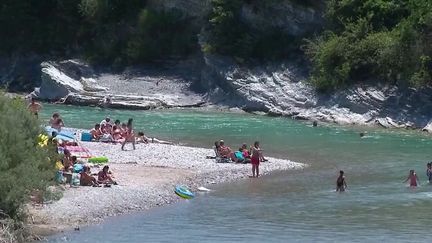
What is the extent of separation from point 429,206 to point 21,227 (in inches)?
520

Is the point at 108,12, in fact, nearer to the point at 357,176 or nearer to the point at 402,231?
the point at 357,176

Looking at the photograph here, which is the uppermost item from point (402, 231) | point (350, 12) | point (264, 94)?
point (350, 12)

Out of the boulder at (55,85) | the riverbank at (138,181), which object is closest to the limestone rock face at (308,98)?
the boulder at (55,85)

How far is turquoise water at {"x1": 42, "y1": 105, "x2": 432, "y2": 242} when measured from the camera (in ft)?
93.9

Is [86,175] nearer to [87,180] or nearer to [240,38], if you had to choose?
[87,180]

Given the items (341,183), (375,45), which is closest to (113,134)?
(341,183)

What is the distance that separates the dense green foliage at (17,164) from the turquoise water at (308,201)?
65.7 inches

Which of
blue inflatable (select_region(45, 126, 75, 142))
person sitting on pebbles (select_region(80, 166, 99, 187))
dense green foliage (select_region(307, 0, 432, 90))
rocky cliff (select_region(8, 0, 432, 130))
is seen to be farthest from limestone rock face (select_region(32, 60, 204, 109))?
person sitting on pebbles (select_region(80, 166, 99, 187))

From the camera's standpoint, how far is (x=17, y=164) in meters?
26.2

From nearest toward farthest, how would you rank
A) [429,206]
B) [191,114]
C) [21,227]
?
[21,227] < [429,206] < [191,114]

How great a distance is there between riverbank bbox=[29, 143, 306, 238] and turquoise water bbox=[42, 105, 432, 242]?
67 centimetres

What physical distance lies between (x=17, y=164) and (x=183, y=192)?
30.8 ft

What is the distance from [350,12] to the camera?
63.3 metres

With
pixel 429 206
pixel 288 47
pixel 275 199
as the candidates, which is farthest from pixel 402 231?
pixel 288 47
